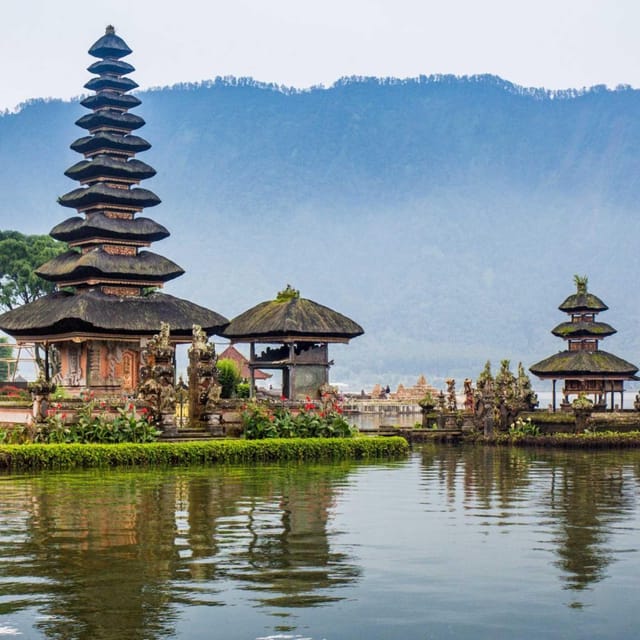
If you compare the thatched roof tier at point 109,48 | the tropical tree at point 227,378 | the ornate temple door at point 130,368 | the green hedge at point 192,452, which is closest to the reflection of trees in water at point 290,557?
the green hedge at point 192,452

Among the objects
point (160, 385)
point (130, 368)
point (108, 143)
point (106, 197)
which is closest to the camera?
point (160, 385)

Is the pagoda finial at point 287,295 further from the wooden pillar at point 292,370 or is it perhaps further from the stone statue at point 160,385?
the stone statue at point 160,385

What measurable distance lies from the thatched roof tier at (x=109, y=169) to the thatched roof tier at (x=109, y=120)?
1.40 m

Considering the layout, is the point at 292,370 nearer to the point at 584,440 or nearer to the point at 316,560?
the point at 584,440

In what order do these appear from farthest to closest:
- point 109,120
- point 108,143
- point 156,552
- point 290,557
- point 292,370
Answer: point 109,120 → point 108,143 → point 292,370 → point 156,552 → point 290,557

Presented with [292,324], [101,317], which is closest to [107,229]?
[101,317]

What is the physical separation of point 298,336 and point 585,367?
14993mm

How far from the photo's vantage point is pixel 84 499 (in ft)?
67.9

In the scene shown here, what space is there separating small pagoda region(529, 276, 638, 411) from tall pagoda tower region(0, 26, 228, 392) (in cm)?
1423

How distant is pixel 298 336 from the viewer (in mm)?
39438

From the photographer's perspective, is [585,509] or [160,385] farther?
[160,385]

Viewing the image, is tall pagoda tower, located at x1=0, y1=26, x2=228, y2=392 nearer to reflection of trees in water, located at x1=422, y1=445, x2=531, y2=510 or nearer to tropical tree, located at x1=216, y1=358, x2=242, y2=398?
tropical tree, located at x1=216, y1=358, x2=242, y2=398

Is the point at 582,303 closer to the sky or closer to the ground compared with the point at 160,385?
closer to the sky

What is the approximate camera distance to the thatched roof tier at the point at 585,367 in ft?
161
